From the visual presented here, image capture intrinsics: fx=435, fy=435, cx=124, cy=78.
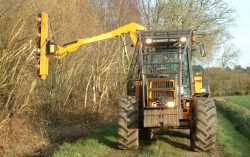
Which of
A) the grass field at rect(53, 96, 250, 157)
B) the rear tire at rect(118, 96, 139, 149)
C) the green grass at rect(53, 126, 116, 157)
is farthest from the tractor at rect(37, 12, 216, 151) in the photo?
the green grass at rect(53, 126, 116, 157)

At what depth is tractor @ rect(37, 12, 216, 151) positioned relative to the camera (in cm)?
1053

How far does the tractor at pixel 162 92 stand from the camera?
10.5 metres

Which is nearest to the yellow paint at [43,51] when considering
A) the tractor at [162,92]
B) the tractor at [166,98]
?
the tractor at [162,92]

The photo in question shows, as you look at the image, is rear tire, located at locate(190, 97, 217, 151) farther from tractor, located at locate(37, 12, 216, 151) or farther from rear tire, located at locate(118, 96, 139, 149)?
rear tire, located at locate(118, 96, 139, 149)

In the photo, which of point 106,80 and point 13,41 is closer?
point 13,41

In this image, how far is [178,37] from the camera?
11406 mm

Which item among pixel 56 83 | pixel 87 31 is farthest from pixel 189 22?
pixel 56 83

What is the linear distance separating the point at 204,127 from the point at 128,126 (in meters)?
1.87

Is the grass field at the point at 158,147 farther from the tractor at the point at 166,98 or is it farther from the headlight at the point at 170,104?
the headlight at the point at 170,104

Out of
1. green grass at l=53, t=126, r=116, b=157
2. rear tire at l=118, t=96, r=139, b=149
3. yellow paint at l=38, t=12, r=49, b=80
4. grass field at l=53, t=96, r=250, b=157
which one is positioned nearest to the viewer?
green grass at l=53, t=126, r=116, b=157

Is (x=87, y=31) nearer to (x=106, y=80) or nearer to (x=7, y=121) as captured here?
(x=106, y=80)

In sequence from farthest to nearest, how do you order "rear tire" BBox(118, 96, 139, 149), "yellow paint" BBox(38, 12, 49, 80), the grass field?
"rear tire" BBox(118, 96, 139, 149) → "yellow paint" BBox(38, 12, 49, 80) → the grass field

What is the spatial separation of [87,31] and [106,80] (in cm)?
256

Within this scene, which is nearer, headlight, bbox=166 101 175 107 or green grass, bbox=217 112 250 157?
headlight, bbox=166 101 175 107
